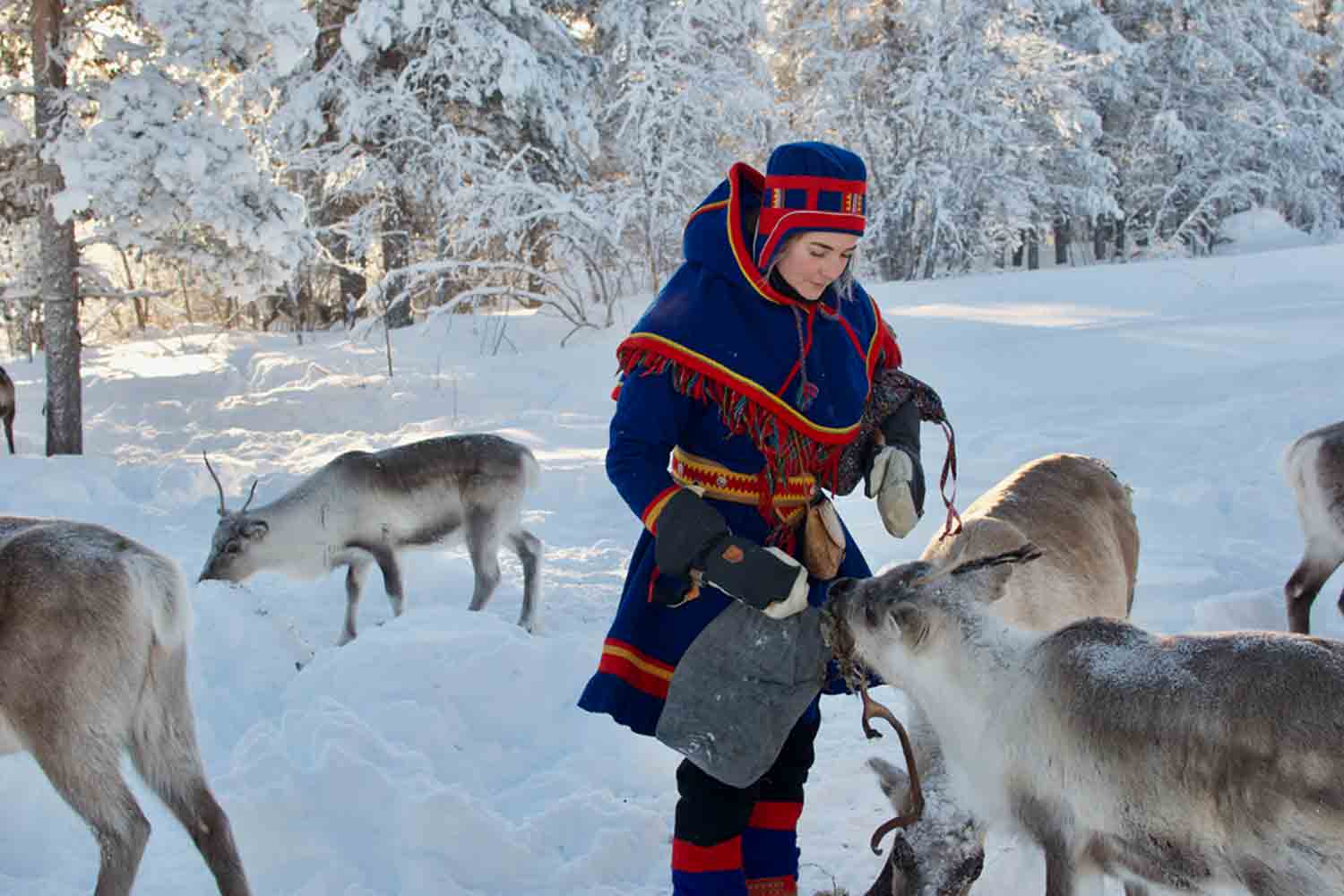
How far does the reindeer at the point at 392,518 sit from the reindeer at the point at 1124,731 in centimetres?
461

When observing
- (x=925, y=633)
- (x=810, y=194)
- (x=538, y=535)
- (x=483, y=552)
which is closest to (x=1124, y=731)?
(x=925, y=633)

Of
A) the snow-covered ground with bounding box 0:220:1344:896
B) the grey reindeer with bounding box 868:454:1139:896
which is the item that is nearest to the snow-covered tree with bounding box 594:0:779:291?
the snow-covered ground with bounding box 0:220:1344:896

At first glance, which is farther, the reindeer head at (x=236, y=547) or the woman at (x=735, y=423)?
the reindeer head at (x=236, y=547)

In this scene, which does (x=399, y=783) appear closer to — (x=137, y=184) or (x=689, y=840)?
(x=689, y=840)

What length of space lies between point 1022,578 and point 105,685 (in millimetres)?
2649

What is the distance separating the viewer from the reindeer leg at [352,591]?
22.9 feet

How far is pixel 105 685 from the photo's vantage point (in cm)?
318

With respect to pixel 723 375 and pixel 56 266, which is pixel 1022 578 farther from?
pixel 56 266

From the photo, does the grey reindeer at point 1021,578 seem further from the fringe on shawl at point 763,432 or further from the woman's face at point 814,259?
the woman's face at point 814,259

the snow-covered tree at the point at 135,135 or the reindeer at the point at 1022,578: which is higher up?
the snow-covered tree at the point at 135,135

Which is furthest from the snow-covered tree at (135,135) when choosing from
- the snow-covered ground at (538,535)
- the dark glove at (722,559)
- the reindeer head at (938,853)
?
the reindeer head at (938,853)

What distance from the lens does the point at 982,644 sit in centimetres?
279

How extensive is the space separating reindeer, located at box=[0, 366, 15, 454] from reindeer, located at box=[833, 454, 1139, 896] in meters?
11.6

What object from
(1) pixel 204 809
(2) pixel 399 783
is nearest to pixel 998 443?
(2) pixel 399 783
